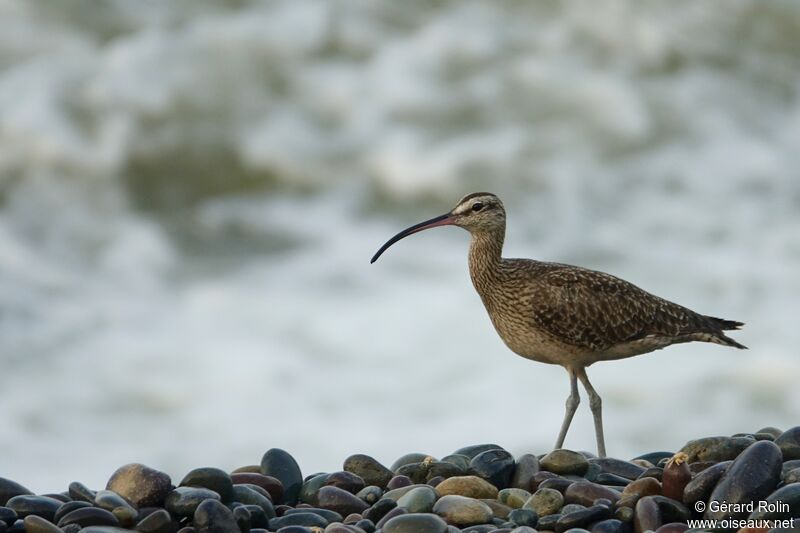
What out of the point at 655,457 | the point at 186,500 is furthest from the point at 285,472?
the point at 655,457

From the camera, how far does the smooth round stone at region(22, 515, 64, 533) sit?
6027 millimetres

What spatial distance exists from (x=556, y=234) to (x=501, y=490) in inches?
448

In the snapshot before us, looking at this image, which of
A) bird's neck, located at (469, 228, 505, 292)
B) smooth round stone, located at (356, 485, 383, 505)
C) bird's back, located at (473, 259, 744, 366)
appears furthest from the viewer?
bird's neck, located at (469, 228, 505, 292)

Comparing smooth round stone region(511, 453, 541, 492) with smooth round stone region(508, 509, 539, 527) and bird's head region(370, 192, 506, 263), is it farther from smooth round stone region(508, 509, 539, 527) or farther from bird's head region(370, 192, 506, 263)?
bird's head region(370, 192, 506, 263)

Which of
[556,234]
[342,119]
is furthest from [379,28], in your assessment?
[556,234]

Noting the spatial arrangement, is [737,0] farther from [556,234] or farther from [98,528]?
[98,528]

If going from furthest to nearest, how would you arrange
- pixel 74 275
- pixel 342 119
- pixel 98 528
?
pixel 342 119
pixel 74 275
pixel 98 528

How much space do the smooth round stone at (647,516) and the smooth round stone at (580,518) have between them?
0.17 meters

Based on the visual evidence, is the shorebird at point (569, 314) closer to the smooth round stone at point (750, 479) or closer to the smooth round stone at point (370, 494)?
the smooth round stone at point (370, 494)

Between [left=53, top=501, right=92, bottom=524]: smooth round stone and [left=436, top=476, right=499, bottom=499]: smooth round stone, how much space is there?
71.2 inches

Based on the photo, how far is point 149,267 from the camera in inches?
698

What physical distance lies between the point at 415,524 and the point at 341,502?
2.45 feet

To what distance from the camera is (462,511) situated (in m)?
6.63

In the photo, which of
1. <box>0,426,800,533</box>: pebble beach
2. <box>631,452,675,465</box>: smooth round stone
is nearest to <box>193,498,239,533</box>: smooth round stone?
<box>0,426,800,533</box>: pebble beach
